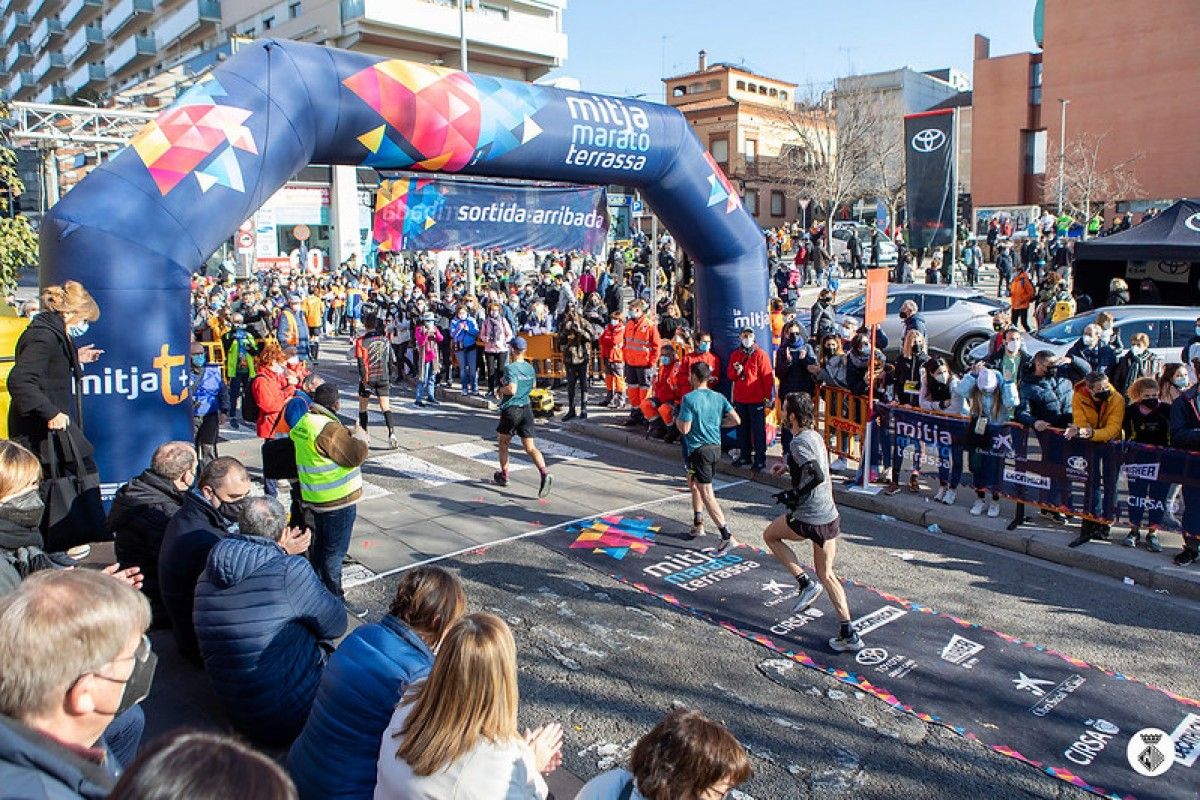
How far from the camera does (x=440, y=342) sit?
57.2ft

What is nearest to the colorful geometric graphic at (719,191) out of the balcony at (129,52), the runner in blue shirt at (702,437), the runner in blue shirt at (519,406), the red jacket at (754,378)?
the red jacket at (754,378)

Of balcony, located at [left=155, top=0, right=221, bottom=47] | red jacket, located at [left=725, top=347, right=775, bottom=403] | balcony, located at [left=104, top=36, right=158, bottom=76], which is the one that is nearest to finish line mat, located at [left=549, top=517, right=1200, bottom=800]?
red jacket, located at [left=725, top=347, right=775, bottom=403]

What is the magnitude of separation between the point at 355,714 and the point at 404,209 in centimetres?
903

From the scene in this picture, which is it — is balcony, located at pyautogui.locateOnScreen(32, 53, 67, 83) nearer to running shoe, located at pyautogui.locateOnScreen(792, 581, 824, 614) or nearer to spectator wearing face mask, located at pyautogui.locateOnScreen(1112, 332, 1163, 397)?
spectator wearing face mask, located at pyautogui.locateOnScreen(1112, 332, 1163, 397)

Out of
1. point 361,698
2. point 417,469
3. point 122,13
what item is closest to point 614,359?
point 417,469

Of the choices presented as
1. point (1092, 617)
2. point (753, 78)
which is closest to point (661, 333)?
point (1092, 617)

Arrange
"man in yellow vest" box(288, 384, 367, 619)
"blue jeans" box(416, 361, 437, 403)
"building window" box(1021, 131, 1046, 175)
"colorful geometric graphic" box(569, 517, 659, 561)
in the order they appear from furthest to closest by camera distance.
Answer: "building window" box(1021, 131, 1046, 175)
"blue jeans" box(416, 361, 437, 403)
"colorful geometric graphic" box(569, 517, 659, 561)
"man in yellow vest" box(288, 384, 367, 619)

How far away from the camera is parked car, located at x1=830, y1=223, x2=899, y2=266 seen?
103 ft

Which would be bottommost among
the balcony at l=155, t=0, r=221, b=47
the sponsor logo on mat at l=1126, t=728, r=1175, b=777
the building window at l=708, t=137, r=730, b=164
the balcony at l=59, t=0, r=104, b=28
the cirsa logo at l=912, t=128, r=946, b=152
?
the sponsor logo on mat at l=1126, t=728, r=1175, b=777

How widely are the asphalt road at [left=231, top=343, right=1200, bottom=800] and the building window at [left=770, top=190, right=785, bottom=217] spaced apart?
182 ft

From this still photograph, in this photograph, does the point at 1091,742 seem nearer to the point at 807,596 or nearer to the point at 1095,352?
the point at 807,596

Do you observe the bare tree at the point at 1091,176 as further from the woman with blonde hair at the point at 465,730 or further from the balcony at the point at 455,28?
the woman with blonde hair at the point at 465,730

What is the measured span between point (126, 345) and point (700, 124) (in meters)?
61.3

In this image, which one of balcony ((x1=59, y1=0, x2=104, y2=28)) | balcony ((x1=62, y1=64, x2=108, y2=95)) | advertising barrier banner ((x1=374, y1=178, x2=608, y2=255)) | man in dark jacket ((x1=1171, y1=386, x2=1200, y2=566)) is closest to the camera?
man in dark jacket ((x1=1171, y1=386, x2=1200, y2=566))
